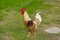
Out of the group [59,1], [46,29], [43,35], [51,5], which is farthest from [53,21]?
[59,1]

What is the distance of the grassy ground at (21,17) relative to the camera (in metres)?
6.48

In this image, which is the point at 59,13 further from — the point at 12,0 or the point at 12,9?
the point at 12,0

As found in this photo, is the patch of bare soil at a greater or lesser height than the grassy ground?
lesser

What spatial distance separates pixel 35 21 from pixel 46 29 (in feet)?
2.67

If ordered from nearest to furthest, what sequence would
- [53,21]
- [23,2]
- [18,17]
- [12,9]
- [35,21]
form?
[35,21]
[53,21]
[18,17]
[12,9]
[23,2]

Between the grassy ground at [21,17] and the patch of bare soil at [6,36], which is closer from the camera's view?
the patch of bare soil at [6,36]

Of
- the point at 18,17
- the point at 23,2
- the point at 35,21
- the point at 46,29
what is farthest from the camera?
the point at 23,2

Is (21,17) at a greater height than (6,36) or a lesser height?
greater

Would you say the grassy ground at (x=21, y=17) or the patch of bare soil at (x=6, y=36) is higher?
the grassy ground at (x=21, y=17)

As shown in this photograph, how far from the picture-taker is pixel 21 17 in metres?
7.92

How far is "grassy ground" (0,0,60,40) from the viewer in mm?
6484

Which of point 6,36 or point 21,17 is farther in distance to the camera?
point 21,17

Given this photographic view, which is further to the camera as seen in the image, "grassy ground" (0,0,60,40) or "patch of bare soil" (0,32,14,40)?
"grassy ground" (0,0,60,40)

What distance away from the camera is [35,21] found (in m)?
6.23
